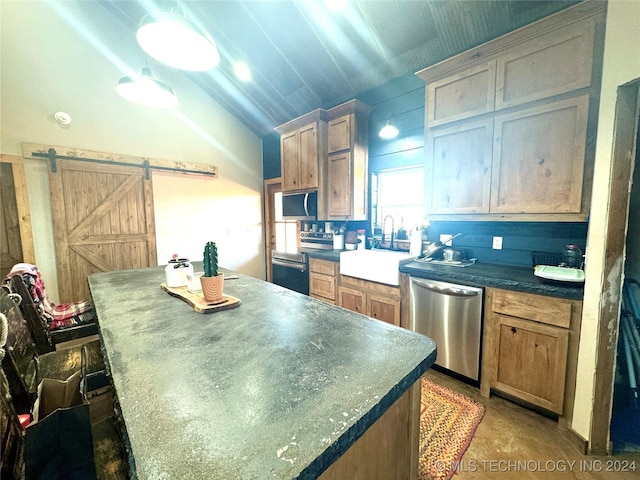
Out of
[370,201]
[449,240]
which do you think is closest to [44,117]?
[370,201]

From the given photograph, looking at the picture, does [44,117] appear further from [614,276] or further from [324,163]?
[614,276]

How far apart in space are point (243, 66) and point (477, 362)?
13.4 ft

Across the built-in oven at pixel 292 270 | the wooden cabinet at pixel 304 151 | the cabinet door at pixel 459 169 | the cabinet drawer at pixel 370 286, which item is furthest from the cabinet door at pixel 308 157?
the cabinet door at pixel 459 169

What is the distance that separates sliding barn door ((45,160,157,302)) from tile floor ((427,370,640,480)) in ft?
13.7

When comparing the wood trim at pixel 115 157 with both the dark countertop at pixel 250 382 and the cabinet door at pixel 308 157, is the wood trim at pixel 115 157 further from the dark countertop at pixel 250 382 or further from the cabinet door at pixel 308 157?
the dark countertop at pixel 250 382

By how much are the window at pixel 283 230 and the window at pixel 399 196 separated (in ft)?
5.56

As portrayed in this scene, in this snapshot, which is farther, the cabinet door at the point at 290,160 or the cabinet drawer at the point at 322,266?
the cabinet door at the point at 290,160

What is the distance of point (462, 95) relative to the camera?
2135 mm

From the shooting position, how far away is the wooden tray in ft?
3.98

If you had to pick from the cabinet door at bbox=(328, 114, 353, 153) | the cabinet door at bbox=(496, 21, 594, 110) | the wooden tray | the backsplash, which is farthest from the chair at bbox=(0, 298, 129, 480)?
the cabinet door at bbox=(328, 114, 353, 153)

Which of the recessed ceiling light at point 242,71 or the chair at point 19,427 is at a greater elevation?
the recessed ceiling light at point 242,71

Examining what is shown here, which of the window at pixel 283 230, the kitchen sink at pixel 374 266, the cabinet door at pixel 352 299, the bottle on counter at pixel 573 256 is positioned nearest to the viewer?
the bottle on counter at pixel 573 256

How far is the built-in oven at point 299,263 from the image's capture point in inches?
127

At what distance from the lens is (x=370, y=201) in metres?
3.22
